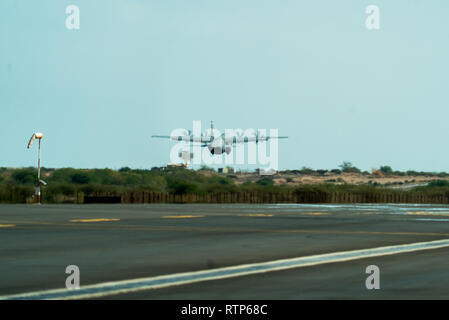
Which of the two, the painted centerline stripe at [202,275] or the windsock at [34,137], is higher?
the windsock at [34,137]

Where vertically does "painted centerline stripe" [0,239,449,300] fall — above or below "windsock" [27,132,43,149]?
below

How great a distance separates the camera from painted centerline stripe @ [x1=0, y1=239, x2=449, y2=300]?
32.9ft

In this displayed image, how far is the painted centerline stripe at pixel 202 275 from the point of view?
32.9 ft

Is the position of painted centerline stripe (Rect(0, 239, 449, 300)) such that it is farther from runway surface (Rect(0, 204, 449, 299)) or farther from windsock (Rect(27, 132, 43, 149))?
windsock (Rect(27, 132, 43, 149))

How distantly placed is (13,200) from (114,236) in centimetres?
5113

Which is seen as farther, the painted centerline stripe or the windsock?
the windsock

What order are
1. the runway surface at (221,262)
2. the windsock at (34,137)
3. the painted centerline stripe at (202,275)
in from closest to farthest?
the painted centerline stripe at (202,275), the runway surface at (221,262), the windsock at (34,137)

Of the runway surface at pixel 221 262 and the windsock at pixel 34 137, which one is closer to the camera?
the runway surface at pixel 221 262

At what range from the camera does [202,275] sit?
1211cm

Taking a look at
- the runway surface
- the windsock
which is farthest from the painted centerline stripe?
the windsock

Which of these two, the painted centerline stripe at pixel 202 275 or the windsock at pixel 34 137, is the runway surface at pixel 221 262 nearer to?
the painted centerline stripe at pixel 202 275

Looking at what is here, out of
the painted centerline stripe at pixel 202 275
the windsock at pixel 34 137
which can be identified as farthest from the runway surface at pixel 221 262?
the windsock at pixel 34 137
